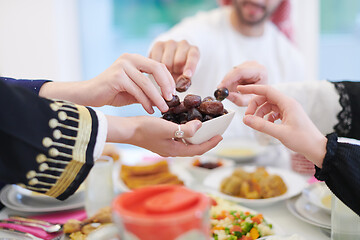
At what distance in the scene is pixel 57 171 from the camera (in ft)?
2.37

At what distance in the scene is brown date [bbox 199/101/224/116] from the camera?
98 cm

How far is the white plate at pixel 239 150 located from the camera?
188 cm

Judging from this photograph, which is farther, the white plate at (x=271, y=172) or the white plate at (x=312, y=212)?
the white plate at (x=271, y=172)

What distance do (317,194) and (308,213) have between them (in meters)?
0.11

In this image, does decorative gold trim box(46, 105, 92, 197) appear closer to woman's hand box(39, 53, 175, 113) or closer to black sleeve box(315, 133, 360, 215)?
woman's hand box(39, 53, 175, 113)

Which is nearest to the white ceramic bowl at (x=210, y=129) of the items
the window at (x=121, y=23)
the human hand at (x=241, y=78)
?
the human hand at (x=241, y=78)

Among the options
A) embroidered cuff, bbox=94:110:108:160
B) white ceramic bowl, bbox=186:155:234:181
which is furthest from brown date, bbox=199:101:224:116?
white ceramic bowl, bbox=186:155:234:181

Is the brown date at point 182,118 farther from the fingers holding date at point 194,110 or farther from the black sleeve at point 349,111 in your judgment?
the black sleeve at point 349,111

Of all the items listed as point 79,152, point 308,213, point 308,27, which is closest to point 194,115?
point 79,152

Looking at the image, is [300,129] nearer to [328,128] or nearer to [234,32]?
[328,128]

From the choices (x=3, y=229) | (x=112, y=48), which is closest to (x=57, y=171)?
(x=3, y=229)

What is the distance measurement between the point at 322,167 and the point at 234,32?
6.83 feet

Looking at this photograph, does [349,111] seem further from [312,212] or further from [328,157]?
[328,157]

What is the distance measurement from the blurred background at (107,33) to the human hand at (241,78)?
2.79 meters
